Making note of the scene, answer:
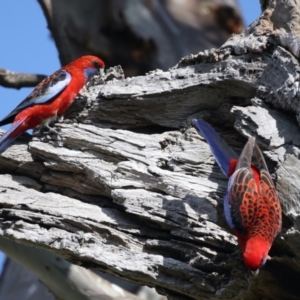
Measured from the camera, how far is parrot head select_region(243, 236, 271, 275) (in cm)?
359

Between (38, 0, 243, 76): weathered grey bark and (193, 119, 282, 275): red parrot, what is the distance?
2794 millimetres

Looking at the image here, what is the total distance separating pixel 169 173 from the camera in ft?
14.0

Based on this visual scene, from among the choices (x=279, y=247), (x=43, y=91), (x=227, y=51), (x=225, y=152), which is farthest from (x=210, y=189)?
(x=43, y=91)

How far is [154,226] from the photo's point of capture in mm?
4199

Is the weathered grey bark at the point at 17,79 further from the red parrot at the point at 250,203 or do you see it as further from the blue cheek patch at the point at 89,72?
the red parrot at the point at 250,203

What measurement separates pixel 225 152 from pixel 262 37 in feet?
2.62

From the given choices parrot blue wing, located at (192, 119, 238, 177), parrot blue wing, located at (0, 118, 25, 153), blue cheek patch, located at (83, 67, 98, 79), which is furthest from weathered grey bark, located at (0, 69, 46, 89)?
parrot blue wing, located at (192, 119, 238, 177)

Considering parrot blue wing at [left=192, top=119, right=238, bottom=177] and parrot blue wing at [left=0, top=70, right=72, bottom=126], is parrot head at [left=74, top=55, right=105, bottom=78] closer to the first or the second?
parrot blue wing at [left=0, top=70, right=72, bottom=126]

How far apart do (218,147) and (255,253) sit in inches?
31.1

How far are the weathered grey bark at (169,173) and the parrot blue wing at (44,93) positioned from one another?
0.28m

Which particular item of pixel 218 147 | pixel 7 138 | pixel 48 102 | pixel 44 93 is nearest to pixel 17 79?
pixel 44 93

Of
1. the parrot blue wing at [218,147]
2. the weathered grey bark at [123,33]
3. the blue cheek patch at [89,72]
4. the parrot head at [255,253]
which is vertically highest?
the weathered grey bark at [123,33]

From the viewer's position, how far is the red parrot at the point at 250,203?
12.3 ft

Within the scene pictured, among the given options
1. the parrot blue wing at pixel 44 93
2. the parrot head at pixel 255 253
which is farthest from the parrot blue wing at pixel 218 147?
the parrot blue wing at pixel 44 93
